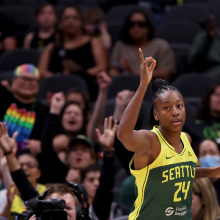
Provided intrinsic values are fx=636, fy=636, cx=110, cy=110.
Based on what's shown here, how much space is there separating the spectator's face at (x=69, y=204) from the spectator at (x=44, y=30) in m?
4.83

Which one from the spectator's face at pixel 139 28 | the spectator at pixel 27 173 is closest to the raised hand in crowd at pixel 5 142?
the spectator at pixel 27 173

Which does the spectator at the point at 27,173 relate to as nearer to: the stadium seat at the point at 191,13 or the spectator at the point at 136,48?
the spectator at the point at 136,48

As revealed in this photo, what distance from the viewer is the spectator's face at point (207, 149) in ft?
18.7

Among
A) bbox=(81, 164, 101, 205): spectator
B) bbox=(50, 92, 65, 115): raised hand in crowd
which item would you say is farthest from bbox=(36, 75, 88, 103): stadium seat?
bbox=(81, 164, 101, 205): spectator

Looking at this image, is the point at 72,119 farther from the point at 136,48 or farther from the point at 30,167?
the point at 136,48

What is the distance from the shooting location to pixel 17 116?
6.35 meters

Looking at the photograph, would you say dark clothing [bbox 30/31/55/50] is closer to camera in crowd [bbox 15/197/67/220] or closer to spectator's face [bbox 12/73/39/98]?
spectator's face [bbox 12/73/39/98]

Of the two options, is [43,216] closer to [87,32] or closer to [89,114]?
[89,114]

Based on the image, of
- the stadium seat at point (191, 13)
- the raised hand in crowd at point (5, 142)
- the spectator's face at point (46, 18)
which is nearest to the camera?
the raised hand in crowd at point (5, 142)

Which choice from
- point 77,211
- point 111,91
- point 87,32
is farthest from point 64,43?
point 77,211

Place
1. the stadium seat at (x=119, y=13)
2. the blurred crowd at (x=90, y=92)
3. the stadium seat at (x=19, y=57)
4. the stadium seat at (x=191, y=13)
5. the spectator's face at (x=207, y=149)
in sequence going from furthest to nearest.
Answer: the stadium seat at (x=119, y=13), the stadium seat at (x=191, y=13), the stadium seat at (x=19, y=57), the spectator's face at (x=207, y=149), the blurred crowd at (x=90, y=92)

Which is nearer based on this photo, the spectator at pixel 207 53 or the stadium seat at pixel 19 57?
the spectator at pixel 207 53

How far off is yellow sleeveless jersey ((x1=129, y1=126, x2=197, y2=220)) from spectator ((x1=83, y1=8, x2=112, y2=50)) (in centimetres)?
495

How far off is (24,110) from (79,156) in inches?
34.7
